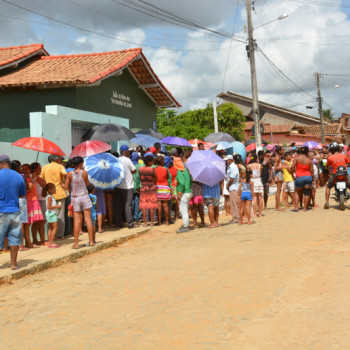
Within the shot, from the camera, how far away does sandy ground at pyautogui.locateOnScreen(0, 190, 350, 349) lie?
468 cm

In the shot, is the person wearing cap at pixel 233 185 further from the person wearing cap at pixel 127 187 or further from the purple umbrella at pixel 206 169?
the person wearing cap at pixel 127 187

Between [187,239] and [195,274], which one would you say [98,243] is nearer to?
[187,239]

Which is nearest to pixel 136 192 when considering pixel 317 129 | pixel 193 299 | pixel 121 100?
pixel 193 299

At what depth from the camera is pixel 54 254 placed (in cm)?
932

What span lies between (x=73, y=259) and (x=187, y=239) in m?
2.65

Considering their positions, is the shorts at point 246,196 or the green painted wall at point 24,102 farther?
the green painted wall at point 24,102

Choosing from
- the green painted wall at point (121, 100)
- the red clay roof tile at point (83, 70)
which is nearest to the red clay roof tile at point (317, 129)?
the green painted wall at point (121, 100)

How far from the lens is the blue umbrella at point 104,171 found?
37.4ft

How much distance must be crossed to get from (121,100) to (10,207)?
12.2 meters

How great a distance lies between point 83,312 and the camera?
5688mm

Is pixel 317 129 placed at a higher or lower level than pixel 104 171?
A: higher

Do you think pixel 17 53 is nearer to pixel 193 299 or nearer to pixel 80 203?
pixel 80 203

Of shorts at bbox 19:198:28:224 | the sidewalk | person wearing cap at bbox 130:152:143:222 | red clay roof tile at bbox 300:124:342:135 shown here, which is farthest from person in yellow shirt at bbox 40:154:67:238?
red clay roof tile at bbox 300:124:342:135

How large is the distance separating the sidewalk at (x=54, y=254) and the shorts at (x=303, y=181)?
15.9 feet
